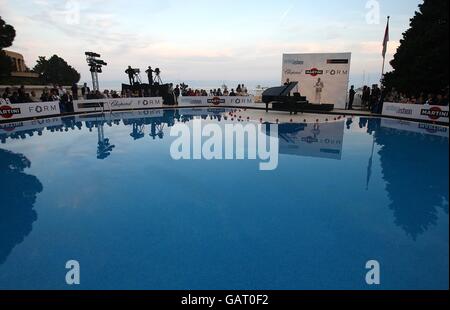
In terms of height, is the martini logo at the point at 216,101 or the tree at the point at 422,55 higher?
the tree at the point at 422,55

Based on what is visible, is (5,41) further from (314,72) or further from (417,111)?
(417,111)

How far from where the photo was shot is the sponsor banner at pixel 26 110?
17.7 meters

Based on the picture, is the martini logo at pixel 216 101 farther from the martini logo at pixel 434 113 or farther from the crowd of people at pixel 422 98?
the martini logo at pixel 434 113

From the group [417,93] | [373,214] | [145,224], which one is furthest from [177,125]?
[417,93]

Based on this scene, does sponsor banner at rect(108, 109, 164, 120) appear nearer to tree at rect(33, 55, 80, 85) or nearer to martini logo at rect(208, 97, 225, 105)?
martini logo at rect(208, 97, 225, 105)

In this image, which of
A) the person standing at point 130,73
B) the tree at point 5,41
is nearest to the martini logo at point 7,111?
the person standing at point 130,73

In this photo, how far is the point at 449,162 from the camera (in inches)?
85.7

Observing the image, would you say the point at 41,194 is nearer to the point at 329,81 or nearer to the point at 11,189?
the point at 11,189

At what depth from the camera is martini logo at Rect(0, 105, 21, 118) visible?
17578mm

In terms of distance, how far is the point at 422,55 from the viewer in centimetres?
1981

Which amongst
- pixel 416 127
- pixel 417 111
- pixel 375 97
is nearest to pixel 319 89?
pixel 375 97

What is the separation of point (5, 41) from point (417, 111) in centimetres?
4591

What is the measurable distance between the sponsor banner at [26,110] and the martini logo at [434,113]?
2627cm

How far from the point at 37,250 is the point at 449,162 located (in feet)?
19.3
